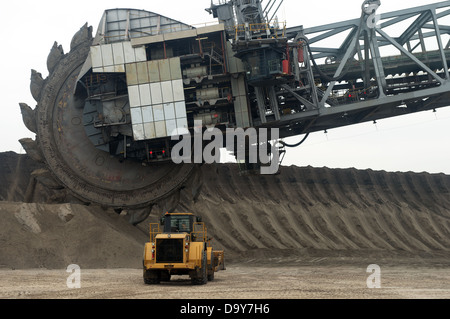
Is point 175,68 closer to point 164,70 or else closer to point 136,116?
point 164,70

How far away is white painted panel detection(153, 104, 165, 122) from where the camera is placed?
27359 mm

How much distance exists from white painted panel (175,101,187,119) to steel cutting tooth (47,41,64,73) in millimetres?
8260

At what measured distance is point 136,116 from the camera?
90.2 ft

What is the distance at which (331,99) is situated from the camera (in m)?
29.1

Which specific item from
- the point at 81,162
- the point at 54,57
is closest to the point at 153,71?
the point at 81,162

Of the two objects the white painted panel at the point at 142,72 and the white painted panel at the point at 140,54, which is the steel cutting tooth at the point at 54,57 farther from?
the white painted panel at the point at 142,72

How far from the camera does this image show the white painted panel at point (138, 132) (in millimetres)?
27469

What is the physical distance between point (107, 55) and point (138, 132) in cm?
428

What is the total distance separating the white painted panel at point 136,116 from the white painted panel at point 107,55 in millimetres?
2727

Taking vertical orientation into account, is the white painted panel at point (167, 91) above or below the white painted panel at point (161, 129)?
above

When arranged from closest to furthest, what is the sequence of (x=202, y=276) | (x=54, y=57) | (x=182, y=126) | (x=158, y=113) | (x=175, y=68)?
(x=202, y=276)
(x=182, y=126)
(x=158, y=113)
(x=175, y=68)
(x=54, y=57)

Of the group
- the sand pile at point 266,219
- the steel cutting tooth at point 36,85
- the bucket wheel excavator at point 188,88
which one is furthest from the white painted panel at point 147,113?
the steel cutting tooth at point 36,85

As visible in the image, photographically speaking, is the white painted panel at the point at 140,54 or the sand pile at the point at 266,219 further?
the white painted panel at the point at 140,54
